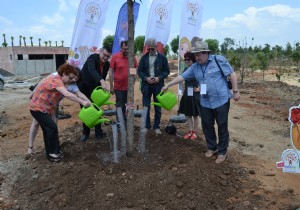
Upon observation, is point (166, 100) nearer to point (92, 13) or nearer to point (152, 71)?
point (152, 71)

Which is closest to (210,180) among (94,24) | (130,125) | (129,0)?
(130,125)

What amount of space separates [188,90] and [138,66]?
91 centimetres

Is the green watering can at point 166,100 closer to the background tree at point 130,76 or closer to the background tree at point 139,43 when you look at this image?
the background tree at point 130,76

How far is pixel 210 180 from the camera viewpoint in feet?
12.5

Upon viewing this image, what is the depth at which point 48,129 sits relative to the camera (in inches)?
174

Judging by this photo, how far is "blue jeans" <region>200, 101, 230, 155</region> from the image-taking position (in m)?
4.21

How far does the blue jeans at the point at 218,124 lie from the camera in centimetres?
421

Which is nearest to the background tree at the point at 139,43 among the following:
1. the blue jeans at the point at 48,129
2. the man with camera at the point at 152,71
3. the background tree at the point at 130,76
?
the man with camera at the point at 152,71

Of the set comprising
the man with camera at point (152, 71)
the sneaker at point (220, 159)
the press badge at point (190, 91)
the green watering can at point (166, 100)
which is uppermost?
the man with camera at point (152, 71)

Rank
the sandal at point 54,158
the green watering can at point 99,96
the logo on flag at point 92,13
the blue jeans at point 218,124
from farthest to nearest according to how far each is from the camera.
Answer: the logo on flag at point 92,13
the green watering can at point 99,96
the sandal at point 54,158
the blue jeans at point 218,124

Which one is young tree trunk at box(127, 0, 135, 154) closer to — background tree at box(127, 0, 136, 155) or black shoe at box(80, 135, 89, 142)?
background tree at box(127, 0, 136, 155)

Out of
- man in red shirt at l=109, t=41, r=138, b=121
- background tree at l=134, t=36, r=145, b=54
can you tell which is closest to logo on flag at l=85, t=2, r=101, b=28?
man in red shirt at l=109, t=41, r=138, b=121

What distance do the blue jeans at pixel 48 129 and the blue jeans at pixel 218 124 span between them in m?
2.03

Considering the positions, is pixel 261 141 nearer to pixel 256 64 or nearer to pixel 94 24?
pixel 94 24
